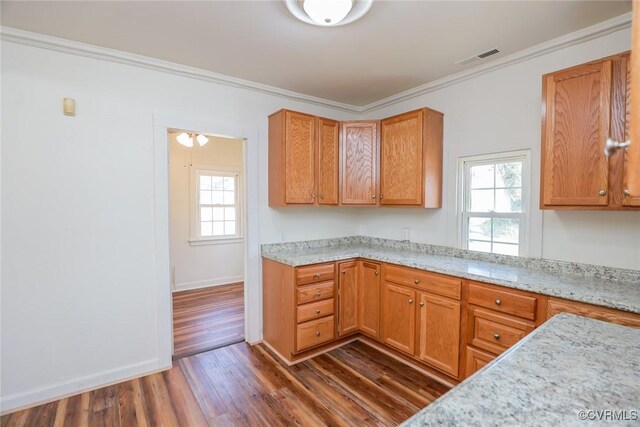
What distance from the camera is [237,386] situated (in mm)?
2324

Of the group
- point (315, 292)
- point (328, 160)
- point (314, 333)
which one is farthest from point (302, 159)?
point (314, 333)

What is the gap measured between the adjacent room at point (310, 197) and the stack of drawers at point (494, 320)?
1 centimetres

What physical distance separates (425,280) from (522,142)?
4.43 ft

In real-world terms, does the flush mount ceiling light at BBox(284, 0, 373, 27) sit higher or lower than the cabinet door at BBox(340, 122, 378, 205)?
higher

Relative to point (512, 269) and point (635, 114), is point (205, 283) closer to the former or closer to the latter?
point (512, 269)

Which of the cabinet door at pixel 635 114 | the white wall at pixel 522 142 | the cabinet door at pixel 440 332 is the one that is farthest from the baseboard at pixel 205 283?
the cabinet door at pixel 635 114

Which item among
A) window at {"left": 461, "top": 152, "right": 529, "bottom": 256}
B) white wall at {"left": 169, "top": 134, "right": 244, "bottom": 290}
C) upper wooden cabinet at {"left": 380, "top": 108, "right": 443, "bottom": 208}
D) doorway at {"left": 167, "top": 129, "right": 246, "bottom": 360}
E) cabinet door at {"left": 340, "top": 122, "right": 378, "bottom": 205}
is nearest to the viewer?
window at {"left": 461, "top": 152, "right": 529, "bottom": 256}

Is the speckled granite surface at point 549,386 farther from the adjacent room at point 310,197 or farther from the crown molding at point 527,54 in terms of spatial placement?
the crown molding at point 527,54

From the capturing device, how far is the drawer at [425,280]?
2.25m

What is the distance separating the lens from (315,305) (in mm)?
2756

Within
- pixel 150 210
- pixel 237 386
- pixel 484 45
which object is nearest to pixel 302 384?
pixel 237 386

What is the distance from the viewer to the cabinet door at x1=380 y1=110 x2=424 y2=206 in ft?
9.32

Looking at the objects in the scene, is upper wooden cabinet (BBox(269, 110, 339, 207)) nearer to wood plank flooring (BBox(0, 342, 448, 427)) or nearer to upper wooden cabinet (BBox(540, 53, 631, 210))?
wood plank flooring (BBox(0, 342, 448, 427))

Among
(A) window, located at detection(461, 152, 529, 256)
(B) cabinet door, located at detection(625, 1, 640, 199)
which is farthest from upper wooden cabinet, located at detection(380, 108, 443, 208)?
(B) cabinet door, located at detection(625, 1, 640, 199)
